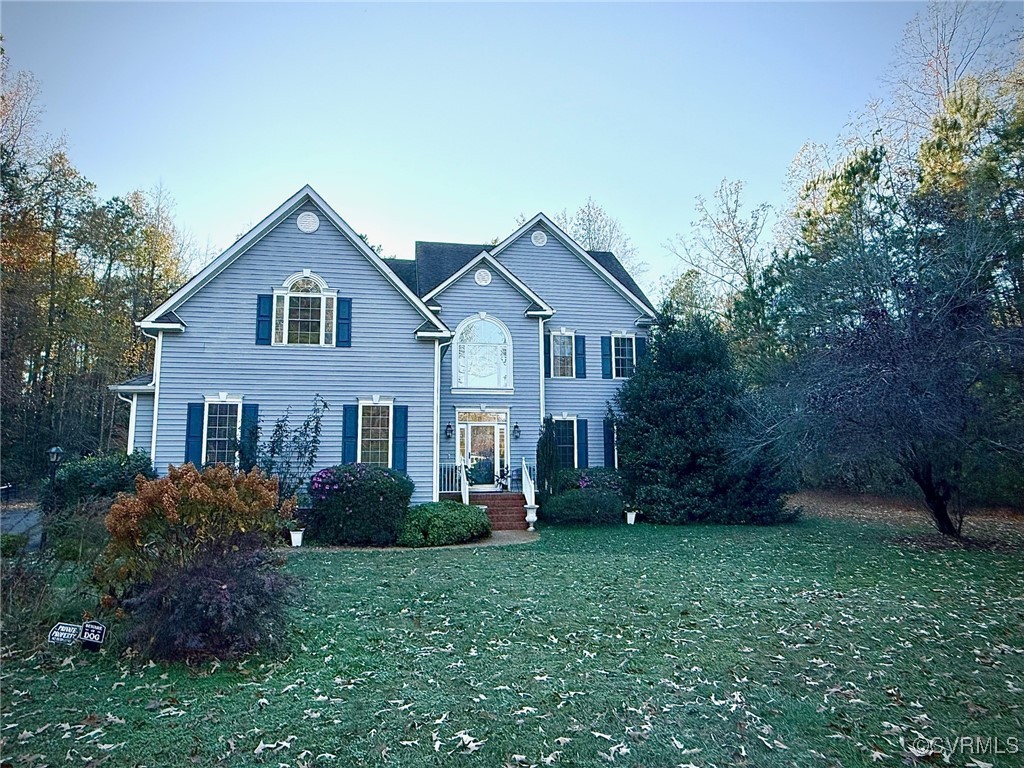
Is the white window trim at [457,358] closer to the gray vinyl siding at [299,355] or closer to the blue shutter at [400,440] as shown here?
the gray vinyl siding at [299,355]

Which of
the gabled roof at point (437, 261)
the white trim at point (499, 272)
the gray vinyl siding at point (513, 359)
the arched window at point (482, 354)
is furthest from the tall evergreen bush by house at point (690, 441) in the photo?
the gabled roof at point (437, 261)

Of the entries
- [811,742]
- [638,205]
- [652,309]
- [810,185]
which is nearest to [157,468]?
[811,742]

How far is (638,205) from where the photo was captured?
23203 millimetres

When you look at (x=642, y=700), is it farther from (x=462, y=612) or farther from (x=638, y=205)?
(x=638, y=205)

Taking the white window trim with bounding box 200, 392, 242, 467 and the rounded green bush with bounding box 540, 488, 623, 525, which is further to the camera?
the rounded green bush with bounding box 540, 488, 623, 525

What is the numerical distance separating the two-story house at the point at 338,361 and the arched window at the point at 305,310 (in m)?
0.03

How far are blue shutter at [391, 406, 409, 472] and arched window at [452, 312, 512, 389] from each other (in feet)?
10.3

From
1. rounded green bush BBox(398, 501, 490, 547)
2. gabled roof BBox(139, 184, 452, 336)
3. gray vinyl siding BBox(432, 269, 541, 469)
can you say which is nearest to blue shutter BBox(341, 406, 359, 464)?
rounded green bush BBox(398, 501, 490, 547)

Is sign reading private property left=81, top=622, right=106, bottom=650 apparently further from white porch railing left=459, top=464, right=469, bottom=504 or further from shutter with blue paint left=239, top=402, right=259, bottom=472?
white porch railing left=459, top=464, right=469, bottom=504

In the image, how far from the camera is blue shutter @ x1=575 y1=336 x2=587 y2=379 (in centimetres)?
1858

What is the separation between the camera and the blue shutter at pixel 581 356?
1858 centimetres

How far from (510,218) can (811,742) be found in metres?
31.3

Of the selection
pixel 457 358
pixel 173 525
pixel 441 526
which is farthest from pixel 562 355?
pixel 173 525

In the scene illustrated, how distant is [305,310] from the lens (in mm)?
14211
